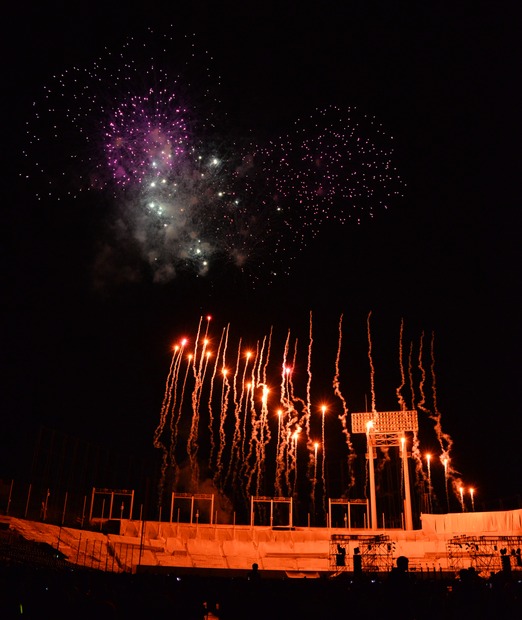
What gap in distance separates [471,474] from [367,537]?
25091 mm

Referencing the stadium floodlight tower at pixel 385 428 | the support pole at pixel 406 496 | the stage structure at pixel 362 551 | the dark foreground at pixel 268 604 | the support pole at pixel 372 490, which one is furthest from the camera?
the stadium floodlight tower at pixel 385 428

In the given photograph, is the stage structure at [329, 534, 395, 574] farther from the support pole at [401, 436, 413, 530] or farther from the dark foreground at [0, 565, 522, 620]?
the dark foreground at [0, 565, 522, 620]

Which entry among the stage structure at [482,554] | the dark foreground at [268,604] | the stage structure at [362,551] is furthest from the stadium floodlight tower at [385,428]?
the dark foreground at [268,604]

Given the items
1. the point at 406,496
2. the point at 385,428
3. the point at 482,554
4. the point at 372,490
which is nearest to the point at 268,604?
the point at 482,554

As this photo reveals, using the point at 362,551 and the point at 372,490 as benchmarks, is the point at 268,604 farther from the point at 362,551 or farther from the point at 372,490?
the point at 372,490

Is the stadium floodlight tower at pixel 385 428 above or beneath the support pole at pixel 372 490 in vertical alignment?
above

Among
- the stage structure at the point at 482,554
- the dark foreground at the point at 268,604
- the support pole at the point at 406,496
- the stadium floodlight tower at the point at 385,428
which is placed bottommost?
the dark foreground at the point at 268,604

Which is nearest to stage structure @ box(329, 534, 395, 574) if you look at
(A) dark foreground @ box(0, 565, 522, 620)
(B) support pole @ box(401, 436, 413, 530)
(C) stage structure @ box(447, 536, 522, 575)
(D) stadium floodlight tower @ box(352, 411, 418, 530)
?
(C) stage structure @ box(447, 536, 522, 575)

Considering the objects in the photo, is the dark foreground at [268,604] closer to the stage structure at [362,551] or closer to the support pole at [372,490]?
the stage structure at [362,551]

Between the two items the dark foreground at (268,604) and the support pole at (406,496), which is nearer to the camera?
the dark foreground at (268,604)

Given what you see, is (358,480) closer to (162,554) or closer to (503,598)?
(162,554)

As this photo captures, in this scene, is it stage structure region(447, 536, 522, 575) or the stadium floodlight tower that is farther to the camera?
the stadium floodlight tower

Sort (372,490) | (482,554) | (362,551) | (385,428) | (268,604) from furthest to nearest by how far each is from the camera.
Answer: (385,428), (372,490), (362,551), (482,554), (268,604)

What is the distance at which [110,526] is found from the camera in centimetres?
3638
